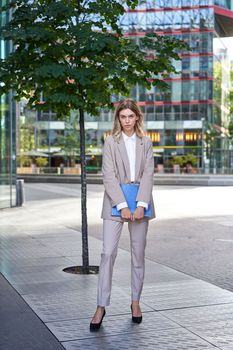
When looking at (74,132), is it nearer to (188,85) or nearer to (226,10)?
(188,85)

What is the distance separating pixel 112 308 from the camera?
6.08 meters

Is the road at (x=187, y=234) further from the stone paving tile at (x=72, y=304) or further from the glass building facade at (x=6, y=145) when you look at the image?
the stone paving tile at (x=72, y=304)

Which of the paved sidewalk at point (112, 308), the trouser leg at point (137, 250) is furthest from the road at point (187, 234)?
the trouser leg at point (137, 250)

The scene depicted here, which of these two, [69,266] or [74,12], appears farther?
[69,266]

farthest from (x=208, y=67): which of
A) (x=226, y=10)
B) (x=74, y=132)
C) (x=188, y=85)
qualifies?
(x=74, y=132)

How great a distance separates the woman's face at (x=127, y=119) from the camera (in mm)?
5320

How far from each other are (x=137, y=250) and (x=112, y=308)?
3.26 ft

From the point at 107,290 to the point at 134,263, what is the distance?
0.36 metres

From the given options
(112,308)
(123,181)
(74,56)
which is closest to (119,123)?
(123,181)

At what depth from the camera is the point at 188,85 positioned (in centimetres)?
6769

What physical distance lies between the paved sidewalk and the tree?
2.98ft

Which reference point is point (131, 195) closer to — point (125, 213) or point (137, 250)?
point (125, 213)

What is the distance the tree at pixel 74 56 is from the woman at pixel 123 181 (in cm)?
210

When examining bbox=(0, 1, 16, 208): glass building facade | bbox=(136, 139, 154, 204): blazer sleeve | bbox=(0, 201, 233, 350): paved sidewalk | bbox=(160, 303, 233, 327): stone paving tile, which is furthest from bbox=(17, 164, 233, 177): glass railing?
bbox=(136, 139, 154, 204): blazer sleeve
